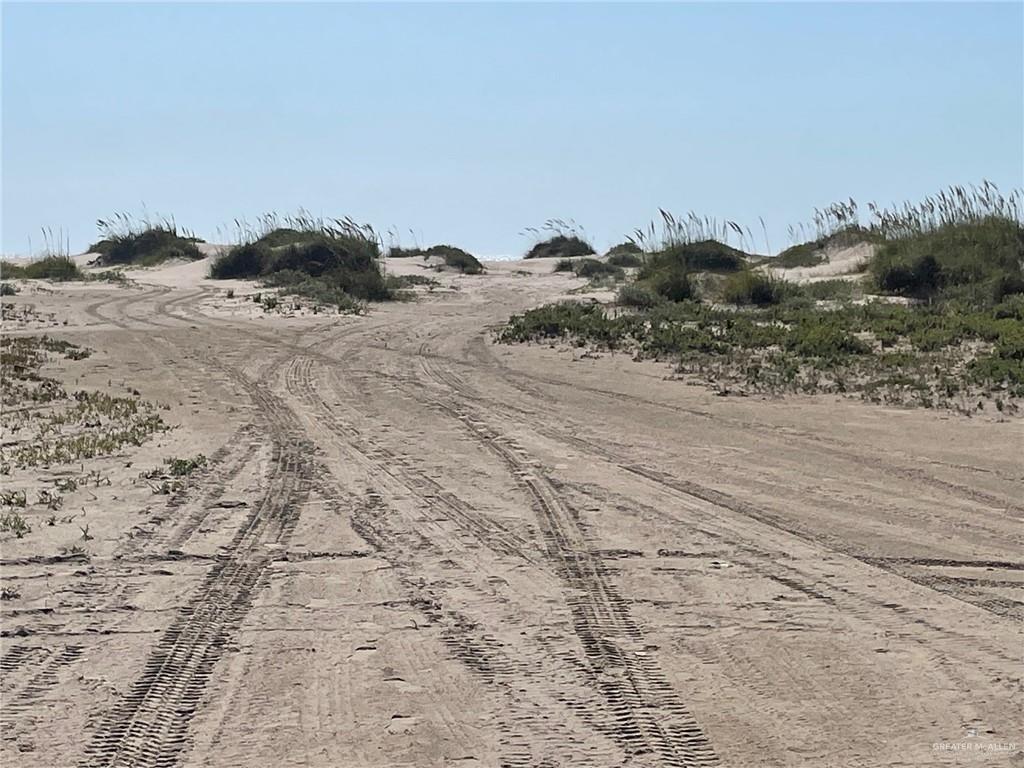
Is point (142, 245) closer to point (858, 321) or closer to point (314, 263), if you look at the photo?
point (314, 263)

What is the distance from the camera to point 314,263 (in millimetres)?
31297

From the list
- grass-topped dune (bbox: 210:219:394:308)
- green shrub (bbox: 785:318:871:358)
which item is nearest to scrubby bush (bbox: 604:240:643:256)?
grass-topped dune (bbox: 210:219:394:308)

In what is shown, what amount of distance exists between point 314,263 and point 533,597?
25.8 metres

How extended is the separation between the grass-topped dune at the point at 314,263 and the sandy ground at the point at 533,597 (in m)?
15.5

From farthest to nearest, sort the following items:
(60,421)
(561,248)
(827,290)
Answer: (561,248), (827,290), (60,421)

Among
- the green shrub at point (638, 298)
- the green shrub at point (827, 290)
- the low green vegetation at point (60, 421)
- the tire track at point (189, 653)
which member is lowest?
the tire track at point (189, 653)

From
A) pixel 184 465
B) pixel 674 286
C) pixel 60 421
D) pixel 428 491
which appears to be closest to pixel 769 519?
pixel 428 491

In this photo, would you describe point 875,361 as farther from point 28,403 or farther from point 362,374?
point 28,403

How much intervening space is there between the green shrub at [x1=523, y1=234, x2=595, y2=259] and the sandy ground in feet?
118

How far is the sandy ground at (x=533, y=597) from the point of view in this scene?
4.77m

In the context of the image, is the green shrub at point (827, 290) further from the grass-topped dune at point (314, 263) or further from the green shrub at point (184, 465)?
the green shrub at point (184, 465)

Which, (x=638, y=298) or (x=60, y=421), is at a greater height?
(x=638, y=298)

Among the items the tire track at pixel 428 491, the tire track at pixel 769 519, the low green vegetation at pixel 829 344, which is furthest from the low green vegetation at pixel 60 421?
the low green vegetation at pixel 829 344

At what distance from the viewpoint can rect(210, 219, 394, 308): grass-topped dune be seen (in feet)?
90.3
